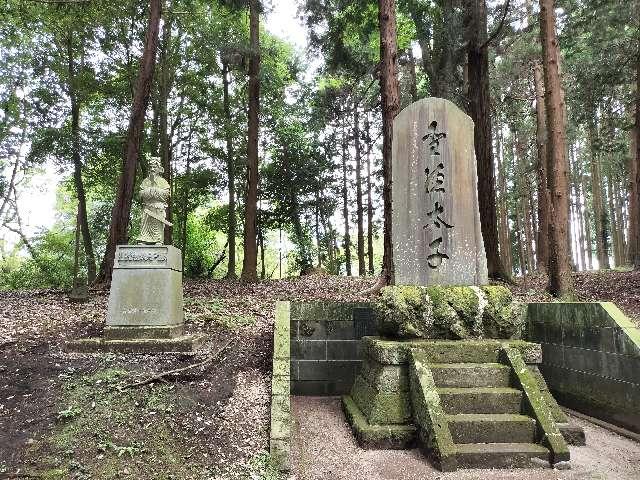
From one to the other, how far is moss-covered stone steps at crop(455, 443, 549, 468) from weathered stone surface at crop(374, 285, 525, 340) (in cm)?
143

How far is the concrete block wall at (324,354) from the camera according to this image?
7320 mm

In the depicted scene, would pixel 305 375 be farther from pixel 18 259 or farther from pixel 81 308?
pixel 18 259

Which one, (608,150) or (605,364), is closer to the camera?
(605,364)

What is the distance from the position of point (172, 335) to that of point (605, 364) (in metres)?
5.96

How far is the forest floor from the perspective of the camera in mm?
4203

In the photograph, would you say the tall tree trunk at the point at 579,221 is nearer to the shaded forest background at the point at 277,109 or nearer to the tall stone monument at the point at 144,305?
the shaded forest background at the point at 277,109

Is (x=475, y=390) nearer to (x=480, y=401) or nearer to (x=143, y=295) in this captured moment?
(x=480, y=401)

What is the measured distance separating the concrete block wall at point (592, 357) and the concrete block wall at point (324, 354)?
2.82 metres

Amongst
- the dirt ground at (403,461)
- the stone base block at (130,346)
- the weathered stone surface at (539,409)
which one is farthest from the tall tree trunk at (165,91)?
the weathered stone surface at (539,409)

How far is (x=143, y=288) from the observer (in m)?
7.12

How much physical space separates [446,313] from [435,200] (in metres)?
1.53

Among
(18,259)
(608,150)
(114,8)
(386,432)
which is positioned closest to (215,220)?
(114,8)

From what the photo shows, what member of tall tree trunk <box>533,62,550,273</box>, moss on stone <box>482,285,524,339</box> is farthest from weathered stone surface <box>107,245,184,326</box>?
tall tree trunk <box>533,62,550,273</box>

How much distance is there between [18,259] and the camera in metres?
26.9
